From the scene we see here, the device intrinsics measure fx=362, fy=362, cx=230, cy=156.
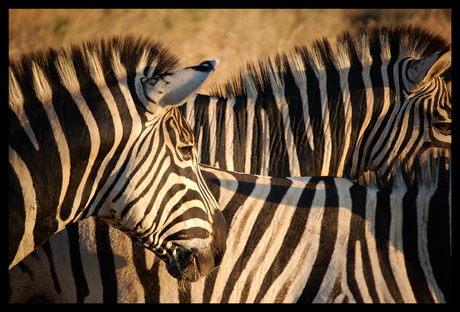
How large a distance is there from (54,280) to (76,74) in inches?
51.5

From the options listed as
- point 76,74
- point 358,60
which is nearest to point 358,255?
point 76,74

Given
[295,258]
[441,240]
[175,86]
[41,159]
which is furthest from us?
[295,258]

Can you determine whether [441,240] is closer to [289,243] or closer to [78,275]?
[289,243]

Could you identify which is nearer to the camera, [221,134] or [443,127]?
[221,134]

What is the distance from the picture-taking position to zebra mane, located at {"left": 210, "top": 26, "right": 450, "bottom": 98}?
13.6 ft

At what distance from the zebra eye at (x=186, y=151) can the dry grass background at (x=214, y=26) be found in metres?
7.25

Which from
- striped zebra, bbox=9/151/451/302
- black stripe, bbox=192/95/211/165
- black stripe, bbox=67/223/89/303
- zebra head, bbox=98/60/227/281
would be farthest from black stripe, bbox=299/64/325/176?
black stripe, bbox=67/223/89/303

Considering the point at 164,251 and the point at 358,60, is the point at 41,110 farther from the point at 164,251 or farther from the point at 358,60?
the point at 358,60

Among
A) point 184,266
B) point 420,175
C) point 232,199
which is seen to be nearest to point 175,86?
point 232,199

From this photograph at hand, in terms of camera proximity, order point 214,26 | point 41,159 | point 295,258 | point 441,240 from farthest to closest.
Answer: point 214,26 → point 295,258 → point 441,240 → point 41,159

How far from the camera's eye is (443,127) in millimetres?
4012

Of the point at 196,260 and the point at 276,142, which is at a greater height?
the point at 276,142

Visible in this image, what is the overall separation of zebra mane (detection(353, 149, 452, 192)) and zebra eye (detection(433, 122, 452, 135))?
1685mm

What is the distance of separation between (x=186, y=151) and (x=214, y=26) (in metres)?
10.2
